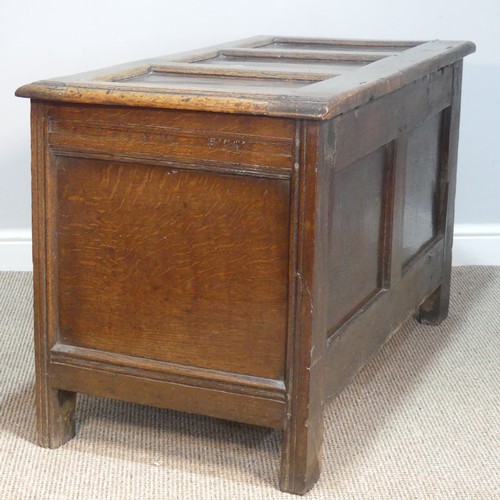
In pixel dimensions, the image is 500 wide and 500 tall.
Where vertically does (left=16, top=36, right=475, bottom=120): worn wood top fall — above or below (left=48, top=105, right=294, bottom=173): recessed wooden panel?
above

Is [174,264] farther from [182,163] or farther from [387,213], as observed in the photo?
[387,213]

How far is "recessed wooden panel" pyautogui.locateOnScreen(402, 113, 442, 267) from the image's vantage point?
2305 mm

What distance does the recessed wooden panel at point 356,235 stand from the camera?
188 centimetres

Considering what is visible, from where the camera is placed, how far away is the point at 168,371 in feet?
6.20

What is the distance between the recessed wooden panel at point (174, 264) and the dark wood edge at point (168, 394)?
0.15ft

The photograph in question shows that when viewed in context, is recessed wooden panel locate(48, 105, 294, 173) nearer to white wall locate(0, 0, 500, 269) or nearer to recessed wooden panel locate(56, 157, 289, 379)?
recessed wooden panel locate(56, 157, 289, 379)

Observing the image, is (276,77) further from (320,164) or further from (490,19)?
(490,19)

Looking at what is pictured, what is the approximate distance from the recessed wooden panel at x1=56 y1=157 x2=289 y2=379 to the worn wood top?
0.12m

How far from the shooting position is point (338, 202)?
6.10ft

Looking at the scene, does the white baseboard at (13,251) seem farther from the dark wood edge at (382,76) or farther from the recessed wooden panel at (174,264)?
the dark wood edge at (382,76)

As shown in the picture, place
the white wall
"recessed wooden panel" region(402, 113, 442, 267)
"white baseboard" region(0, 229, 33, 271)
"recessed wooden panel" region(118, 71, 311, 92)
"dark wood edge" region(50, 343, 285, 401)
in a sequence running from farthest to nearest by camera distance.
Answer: "white baseboard" region(0, 229, 33, 271), the white wall, "recessed wooden panel" region(402, 113, 442, 267), "recessed wooden panel" region(118, 71, 311, 92), "dark wood edge" region(50, 343, 285, 401)

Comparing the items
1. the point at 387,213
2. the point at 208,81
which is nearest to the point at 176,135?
the point at 208,81

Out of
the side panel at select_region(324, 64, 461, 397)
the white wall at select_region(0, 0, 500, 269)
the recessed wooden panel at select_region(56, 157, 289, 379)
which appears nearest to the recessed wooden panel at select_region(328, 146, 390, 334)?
the side panel at select_region(324, 64, 461, 397)

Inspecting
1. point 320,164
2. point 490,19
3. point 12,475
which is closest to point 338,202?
point 320,164
